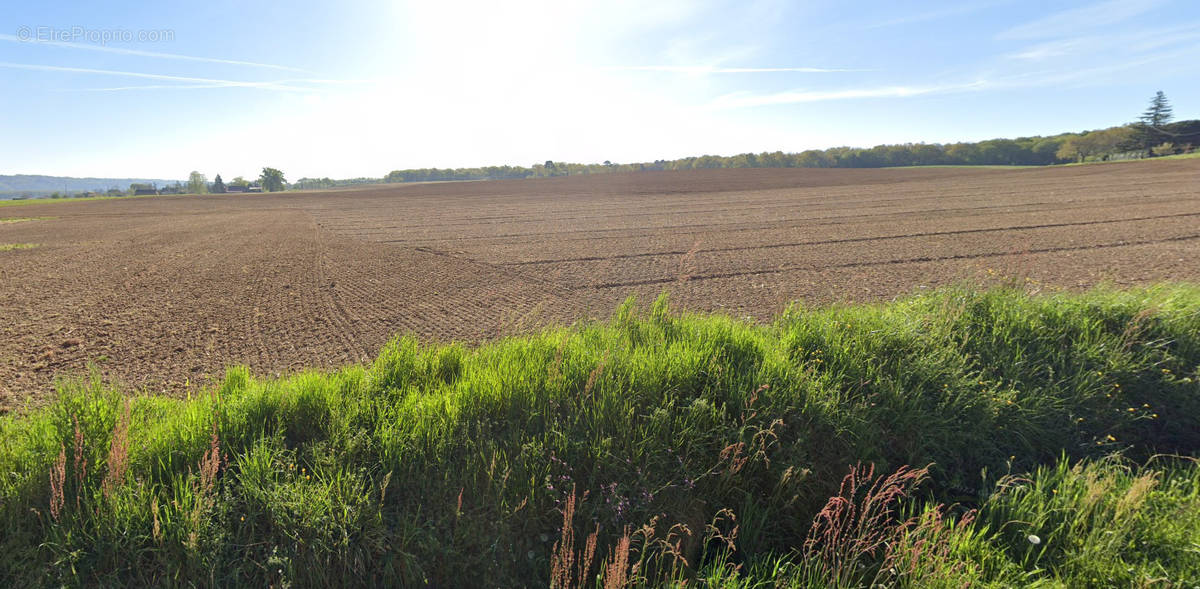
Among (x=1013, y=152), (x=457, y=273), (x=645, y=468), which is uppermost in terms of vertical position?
(x=1013, y=152)

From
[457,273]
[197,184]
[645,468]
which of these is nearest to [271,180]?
[197,184]

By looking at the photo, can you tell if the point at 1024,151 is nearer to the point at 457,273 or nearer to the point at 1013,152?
the point at 1013,152

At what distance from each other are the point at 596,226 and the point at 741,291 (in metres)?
13.4

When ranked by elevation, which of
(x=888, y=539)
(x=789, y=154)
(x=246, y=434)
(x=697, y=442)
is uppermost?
(x=789, y=154)

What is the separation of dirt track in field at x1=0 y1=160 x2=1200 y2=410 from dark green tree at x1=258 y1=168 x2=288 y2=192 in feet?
446

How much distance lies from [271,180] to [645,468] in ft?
555

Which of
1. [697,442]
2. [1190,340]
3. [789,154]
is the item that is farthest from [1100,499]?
[789,154]

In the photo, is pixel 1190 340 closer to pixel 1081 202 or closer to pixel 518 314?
pixel 518 314

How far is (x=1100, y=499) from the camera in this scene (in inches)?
129

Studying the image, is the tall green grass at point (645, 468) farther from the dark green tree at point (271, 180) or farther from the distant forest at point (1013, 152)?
the dark green tree at point (271, 180)

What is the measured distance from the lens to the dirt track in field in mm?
6863

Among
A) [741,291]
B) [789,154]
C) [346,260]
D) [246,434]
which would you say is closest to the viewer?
[246,434]

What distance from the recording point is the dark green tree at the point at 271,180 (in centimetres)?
14005

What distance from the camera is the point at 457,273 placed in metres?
12.2
